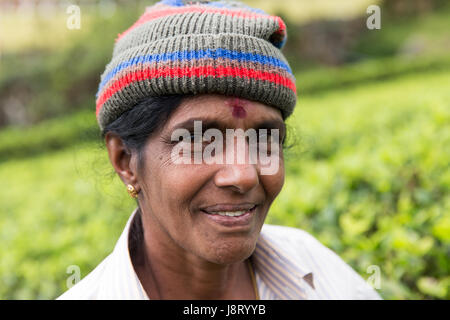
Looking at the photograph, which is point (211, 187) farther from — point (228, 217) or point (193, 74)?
point (193, 74)

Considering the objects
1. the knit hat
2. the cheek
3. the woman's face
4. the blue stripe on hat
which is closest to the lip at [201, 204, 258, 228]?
the woman's face

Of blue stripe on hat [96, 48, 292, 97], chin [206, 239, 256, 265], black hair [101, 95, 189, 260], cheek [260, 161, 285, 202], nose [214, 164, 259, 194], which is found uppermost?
blue stripe on hat [96, 48, 292, 97]

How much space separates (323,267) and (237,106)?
0.94 m

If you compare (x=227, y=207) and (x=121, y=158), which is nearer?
(x=227, y=207)

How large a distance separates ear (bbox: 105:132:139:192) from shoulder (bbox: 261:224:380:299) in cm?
69

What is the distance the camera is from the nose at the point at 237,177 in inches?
58.9

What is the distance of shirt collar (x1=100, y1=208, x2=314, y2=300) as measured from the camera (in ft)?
5.56

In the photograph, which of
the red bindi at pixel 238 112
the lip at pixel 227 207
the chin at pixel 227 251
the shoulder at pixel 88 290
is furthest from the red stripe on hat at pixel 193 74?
the shoulder at pixel 88 290

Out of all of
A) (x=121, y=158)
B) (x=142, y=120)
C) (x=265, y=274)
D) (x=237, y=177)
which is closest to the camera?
(x=237, y=177)

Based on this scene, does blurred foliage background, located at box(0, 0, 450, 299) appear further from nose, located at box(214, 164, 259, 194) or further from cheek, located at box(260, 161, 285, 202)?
nose, located at box(214, 164, 259, 194)

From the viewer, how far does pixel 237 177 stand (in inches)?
58.9

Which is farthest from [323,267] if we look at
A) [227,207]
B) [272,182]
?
[227,207]

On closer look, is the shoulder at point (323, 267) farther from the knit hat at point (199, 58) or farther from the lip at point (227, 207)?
the knit hat at point (199, 58)
